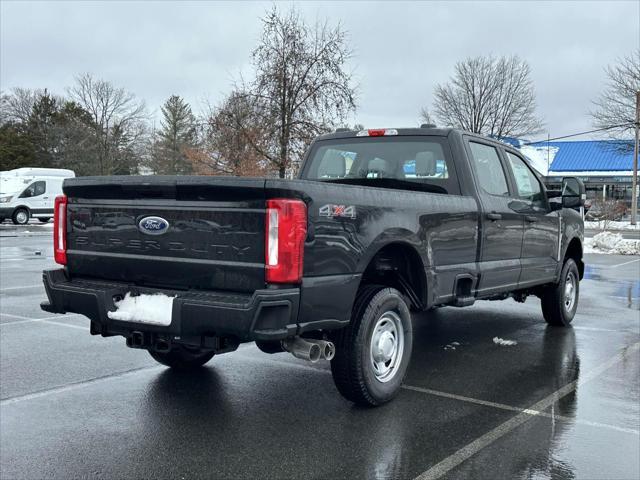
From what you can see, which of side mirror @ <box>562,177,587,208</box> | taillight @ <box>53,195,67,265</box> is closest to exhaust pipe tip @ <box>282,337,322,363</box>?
taillight @ <box>53,195,67,265</box>

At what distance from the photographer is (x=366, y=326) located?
171 inches

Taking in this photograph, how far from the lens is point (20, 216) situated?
97.8 ft

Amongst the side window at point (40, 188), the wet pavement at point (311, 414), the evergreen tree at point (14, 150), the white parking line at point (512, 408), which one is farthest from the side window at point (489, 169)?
the evergreen tree at point (14, 150)

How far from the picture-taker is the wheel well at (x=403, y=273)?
15.6 ft

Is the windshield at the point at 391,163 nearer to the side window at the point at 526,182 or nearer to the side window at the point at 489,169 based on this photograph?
the side window at the point at 489,169

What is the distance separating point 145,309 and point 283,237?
3.31 feet

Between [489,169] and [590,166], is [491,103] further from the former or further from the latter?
[489,169]

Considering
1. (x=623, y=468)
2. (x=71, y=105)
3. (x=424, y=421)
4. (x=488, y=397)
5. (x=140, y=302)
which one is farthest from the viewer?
(x=71, y=105)

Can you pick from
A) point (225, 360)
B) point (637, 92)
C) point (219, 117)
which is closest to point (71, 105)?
point (219, 117)

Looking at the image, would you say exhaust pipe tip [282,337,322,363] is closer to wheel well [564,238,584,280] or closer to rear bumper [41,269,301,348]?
rear bumper [41,269,301,348]

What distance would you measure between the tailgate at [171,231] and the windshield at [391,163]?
233 centimetres

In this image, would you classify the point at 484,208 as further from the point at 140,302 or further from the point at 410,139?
the point at 140,302

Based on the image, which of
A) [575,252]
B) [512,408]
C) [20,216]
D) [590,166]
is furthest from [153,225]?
[590,166]

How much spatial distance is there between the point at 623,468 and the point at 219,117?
66.7ft
